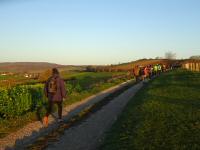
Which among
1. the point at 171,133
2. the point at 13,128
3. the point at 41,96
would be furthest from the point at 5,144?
the point at 41,96

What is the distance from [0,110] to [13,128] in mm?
3378

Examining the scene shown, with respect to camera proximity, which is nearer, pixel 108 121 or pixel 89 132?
pixel 89 132

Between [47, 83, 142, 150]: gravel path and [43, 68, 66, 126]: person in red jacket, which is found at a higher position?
[43, 68, 66, 126]: person in red jacket

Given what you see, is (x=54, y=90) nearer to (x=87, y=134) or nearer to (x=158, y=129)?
(x=87, y=134)

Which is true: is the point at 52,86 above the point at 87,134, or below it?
above

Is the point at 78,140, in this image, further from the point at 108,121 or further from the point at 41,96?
the point at 41,96

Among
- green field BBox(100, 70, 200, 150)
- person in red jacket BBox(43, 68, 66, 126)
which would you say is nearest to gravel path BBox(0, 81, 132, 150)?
person in red jacket BBox(43, 68, 66, 126)


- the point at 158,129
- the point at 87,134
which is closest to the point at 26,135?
the point at 87,134

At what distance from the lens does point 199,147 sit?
9820mm

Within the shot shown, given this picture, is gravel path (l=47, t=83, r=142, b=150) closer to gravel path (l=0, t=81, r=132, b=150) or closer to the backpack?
gravel path (l=0, t=81, r=132, b=150)

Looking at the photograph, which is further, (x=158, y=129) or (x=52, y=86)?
(x=52, y=86)

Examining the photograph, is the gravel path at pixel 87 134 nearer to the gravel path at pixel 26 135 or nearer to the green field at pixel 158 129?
the green field at pixel 158 129

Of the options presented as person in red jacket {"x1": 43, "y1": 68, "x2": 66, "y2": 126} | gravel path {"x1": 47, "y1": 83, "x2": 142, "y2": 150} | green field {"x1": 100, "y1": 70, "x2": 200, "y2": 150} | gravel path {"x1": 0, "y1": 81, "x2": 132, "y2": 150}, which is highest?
person in red jacket {"x1": 43, "y1": 68, "x2": 66, "y2": 126}

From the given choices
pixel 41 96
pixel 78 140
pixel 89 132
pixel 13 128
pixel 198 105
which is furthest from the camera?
pixel 41 96
